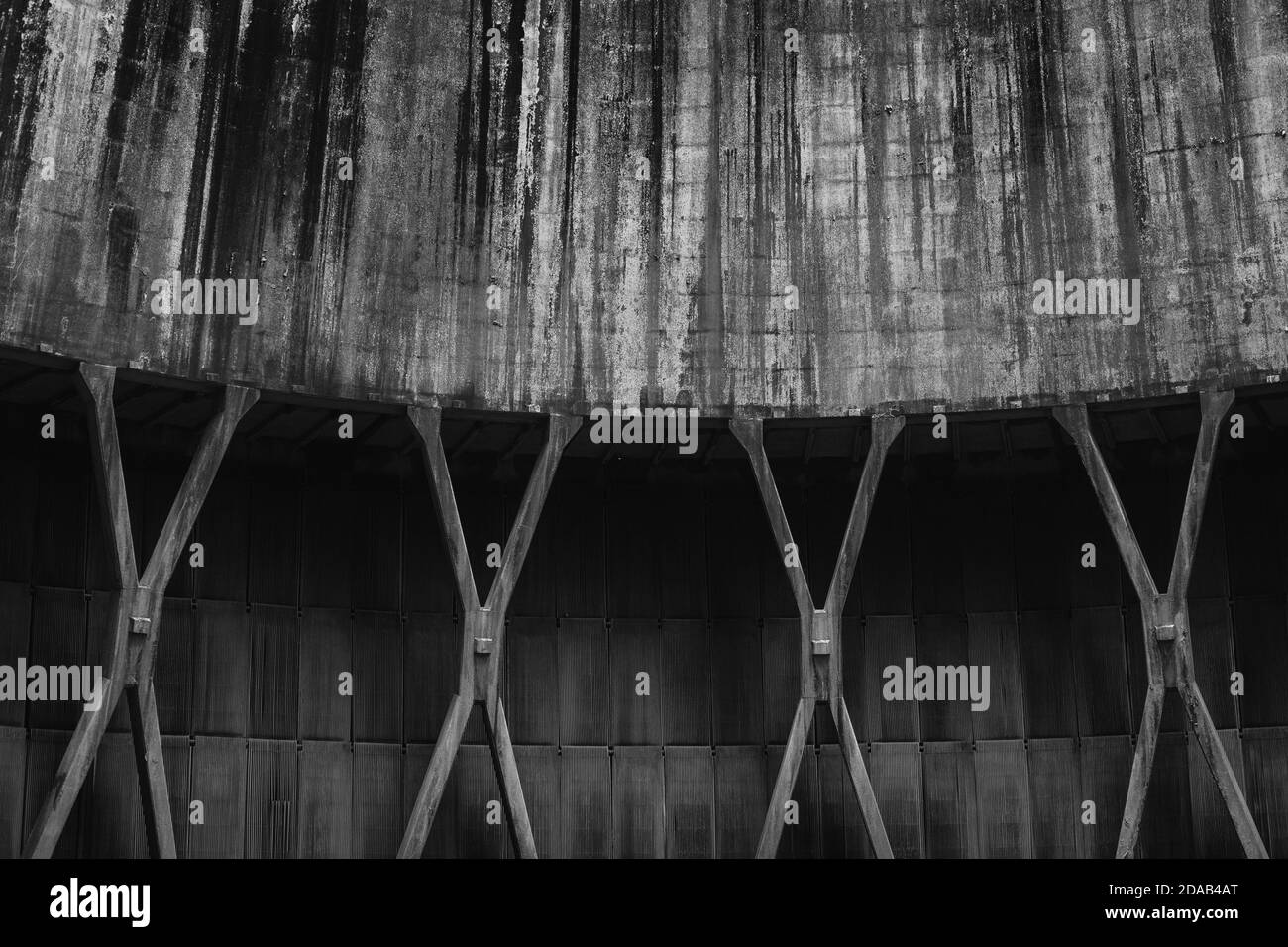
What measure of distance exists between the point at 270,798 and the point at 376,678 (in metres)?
3.08

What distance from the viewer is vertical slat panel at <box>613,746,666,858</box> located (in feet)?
127

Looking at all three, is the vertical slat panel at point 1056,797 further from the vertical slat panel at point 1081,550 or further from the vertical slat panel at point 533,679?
the vertical slat panel at point 533,679

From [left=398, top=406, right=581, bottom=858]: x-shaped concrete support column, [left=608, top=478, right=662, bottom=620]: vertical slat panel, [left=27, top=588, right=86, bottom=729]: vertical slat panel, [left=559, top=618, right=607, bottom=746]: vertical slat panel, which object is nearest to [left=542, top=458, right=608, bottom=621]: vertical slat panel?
[left=608, top=478, right=662, bottom=620]: vertical slat panel

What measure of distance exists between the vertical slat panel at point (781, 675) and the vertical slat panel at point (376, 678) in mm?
7286

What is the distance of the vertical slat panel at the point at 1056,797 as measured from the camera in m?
38.5

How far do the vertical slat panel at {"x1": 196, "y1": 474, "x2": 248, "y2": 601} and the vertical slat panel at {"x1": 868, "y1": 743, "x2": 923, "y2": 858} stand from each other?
42.0 feet

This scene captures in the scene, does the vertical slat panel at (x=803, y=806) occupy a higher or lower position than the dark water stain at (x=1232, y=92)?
lower

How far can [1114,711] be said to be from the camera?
3888cm

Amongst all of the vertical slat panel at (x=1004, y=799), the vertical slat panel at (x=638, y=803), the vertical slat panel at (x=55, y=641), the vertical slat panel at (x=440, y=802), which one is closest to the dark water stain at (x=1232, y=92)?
the vertical slat panel at (x=1004, y=799)

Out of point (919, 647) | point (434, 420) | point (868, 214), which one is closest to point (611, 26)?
point (868, 214)

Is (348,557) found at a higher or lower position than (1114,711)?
higher

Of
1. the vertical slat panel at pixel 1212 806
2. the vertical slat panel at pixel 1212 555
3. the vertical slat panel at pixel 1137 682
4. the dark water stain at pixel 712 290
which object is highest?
the dark water stain at pixel 712 290
